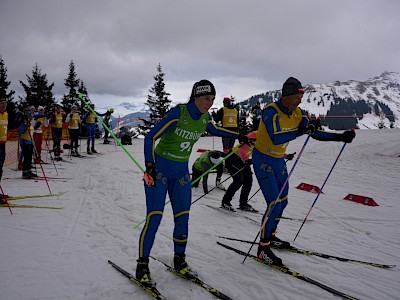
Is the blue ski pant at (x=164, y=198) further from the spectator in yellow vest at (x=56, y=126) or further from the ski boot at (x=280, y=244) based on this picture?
the spectator in yellow vest at (x=56, y=126)

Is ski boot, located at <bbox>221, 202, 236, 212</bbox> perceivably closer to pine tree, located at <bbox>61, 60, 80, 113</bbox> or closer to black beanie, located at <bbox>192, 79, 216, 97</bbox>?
black beanie, located at <bbox>192, 79, 216, 97</bbox>

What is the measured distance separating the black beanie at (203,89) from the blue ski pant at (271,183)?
4.72ft

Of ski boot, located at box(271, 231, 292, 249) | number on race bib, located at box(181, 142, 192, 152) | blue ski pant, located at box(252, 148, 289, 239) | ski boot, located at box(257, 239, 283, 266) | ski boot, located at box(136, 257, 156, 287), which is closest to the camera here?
ski boot, located at box(136, 257, 156, 287)

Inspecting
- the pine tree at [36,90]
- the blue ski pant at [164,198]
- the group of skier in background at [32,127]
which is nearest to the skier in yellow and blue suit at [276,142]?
the blue ski pant at [164,198]

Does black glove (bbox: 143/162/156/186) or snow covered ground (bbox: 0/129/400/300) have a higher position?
black glove (bbox: 143/162/156/186)

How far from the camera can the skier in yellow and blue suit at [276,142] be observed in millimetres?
3867

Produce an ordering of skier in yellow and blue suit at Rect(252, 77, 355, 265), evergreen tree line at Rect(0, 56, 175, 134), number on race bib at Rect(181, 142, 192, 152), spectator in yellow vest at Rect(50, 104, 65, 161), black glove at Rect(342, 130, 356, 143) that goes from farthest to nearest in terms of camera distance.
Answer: evergreen tree line at Rect(0, 56, 175, 134) → spectator in yellow vest at Rect(50, 104, 65, 161) → skier in yellow and blue suit at Rect(252, 77, 355, 265) → black glove at Rect(342, 130, 356, 143) → number on race bib at Rect(181, 142, 192, 152)

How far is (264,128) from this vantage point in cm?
430

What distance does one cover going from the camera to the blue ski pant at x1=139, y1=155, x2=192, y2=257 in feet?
11.3

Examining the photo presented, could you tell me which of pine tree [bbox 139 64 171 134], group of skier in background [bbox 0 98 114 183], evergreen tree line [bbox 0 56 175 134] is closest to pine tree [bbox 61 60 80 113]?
evergreen tree line [bbox 0 56 175 134]

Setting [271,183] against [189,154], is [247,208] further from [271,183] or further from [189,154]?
[189,154]

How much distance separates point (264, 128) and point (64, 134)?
21.9 metres

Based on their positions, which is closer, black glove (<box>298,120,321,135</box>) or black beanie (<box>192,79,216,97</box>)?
black beanie (<box>192,79,216,97</box>)

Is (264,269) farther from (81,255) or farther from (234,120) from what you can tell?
(234,120)
